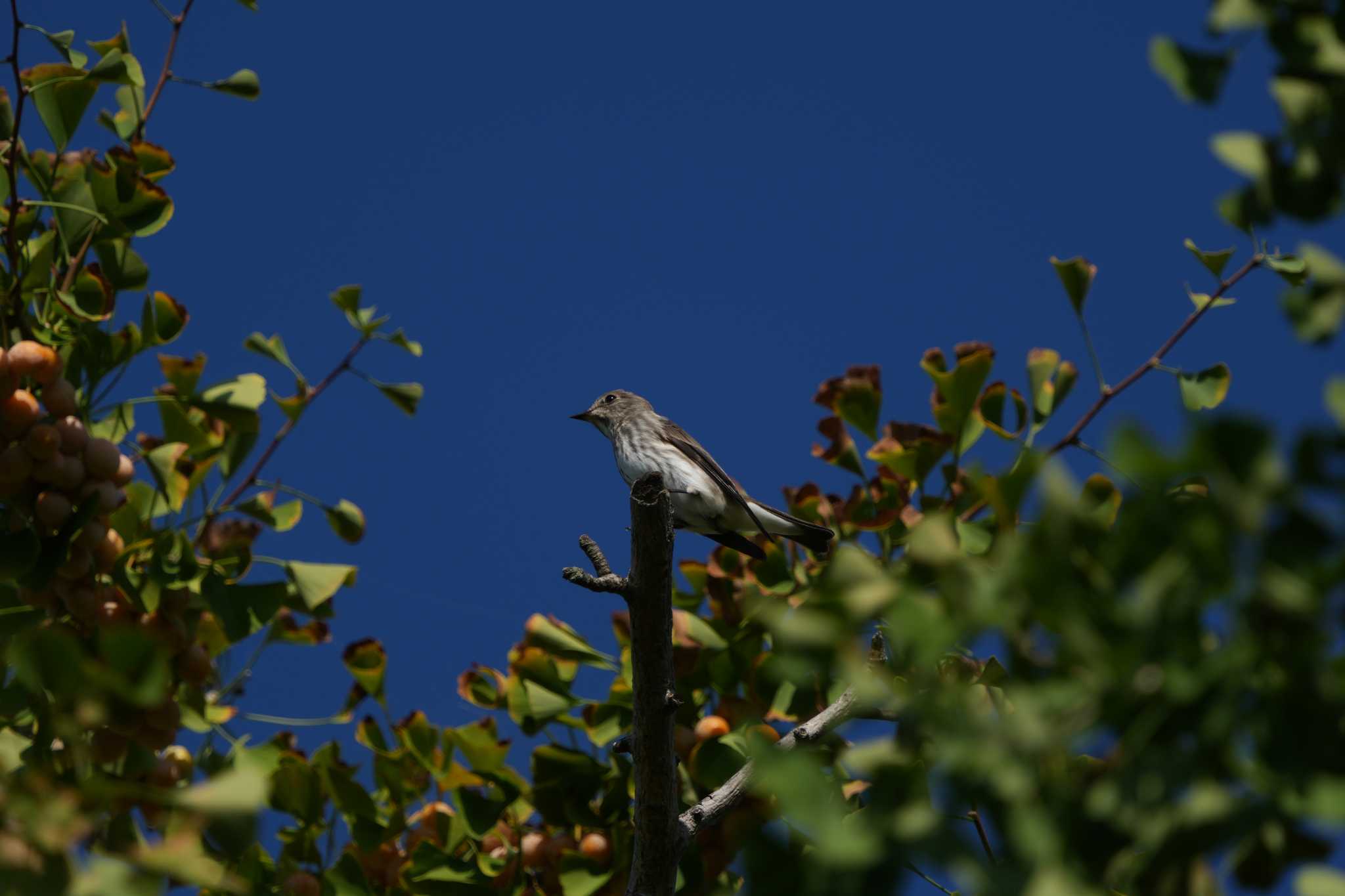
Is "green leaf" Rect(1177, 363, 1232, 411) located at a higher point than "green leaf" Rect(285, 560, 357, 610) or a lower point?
higher

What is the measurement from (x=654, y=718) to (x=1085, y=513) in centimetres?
278

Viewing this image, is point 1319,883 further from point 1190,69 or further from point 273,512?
point 273,512

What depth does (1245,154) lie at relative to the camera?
1.83 m

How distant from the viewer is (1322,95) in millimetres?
1813

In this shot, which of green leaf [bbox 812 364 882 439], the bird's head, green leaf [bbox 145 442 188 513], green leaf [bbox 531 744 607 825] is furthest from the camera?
the bird's head

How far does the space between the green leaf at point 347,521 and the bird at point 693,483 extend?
2703mm

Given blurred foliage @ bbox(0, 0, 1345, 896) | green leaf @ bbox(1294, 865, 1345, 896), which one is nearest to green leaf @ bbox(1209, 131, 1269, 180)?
blurred foliage @ bbox(0, 0, 1345, 896)

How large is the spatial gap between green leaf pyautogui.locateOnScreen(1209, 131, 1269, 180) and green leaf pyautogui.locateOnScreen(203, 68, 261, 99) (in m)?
3.68

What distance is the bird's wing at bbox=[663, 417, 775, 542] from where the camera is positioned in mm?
7332

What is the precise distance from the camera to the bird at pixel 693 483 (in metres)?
7.36

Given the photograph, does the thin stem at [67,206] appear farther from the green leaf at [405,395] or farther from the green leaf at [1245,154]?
the green leaf at [1245,154]

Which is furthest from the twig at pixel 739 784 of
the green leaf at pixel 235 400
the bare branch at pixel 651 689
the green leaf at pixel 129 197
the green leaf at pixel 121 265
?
the green leaf at pixel 129 197

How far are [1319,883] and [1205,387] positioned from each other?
2.80m

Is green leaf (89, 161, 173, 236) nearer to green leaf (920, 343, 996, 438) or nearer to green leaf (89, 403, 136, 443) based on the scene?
green leaf (89, 403, 136, 443)
